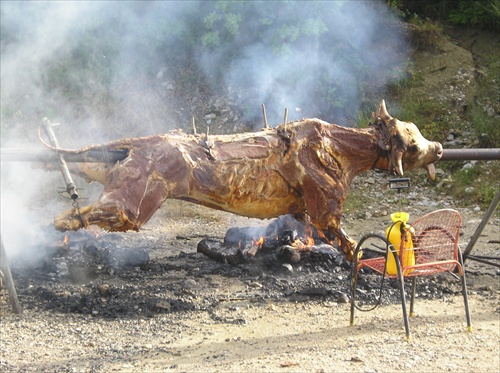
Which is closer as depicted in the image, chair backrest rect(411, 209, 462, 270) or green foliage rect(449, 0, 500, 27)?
chair backrest rect(411, 209, 462, 270)

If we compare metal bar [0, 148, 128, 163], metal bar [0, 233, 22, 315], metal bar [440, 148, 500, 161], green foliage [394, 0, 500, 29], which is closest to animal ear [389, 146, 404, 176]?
metal bar [440, 148, 500, 161]

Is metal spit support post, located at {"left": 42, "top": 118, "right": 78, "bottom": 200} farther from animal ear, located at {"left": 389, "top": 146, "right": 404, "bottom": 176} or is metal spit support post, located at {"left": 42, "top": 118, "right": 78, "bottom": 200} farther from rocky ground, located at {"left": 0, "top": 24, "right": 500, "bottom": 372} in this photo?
animal ear, located at {"left": 389, "top": 146, "right": 404, "bottom": 176}

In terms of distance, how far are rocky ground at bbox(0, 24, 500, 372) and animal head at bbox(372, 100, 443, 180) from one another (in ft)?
4.54

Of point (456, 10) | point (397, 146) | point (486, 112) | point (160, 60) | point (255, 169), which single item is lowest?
point (255, 169)

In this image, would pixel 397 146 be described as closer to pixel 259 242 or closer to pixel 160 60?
pixel 259 242

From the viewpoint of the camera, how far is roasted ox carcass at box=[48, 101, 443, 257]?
5211mm

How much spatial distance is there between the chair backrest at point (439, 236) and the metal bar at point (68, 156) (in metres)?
2.71

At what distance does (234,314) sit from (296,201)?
127 cm

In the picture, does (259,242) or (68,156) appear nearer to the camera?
(68,156)

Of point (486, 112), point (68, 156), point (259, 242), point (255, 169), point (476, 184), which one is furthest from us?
point (486, 112)

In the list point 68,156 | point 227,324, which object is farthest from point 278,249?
point 68,156

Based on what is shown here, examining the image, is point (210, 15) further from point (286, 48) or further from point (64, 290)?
point (64, 290)

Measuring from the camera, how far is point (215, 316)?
19.1ft

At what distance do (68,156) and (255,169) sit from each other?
67.1 inches
